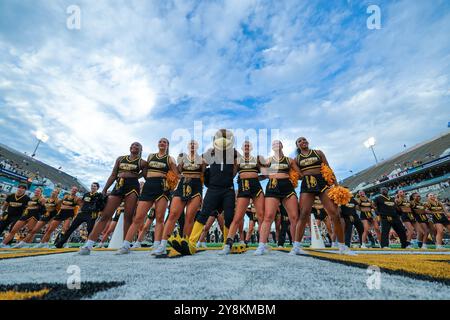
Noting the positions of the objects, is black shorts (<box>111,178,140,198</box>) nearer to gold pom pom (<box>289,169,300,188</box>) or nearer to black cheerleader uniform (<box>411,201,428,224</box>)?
gold pom pom (<box>289,169,300,188</box>)

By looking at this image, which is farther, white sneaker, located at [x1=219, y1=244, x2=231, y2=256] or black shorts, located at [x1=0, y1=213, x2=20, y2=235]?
black shorts, located at [x1=0, y1=213, x2=20, y2=235]

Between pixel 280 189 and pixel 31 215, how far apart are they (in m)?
9.71

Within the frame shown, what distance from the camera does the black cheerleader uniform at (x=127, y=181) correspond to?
479 cm

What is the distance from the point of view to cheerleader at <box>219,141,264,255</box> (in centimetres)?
451

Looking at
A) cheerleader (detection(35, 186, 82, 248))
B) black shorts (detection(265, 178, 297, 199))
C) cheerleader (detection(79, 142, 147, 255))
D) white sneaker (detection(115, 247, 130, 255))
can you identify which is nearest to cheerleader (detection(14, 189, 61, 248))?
cheerleader (detection(35, 186, 82, 248))

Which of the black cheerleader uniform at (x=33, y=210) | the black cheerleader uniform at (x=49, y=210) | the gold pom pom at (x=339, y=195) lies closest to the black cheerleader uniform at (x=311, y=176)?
the gold pom pom at (x=339, y=195)

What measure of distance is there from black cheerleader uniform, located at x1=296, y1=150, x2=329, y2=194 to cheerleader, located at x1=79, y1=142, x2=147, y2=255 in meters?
3.47

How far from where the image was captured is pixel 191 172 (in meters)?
4.80

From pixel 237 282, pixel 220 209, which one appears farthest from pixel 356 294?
pixel 220 209

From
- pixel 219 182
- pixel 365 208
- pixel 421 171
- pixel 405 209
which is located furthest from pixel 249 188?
pixel 421 171
